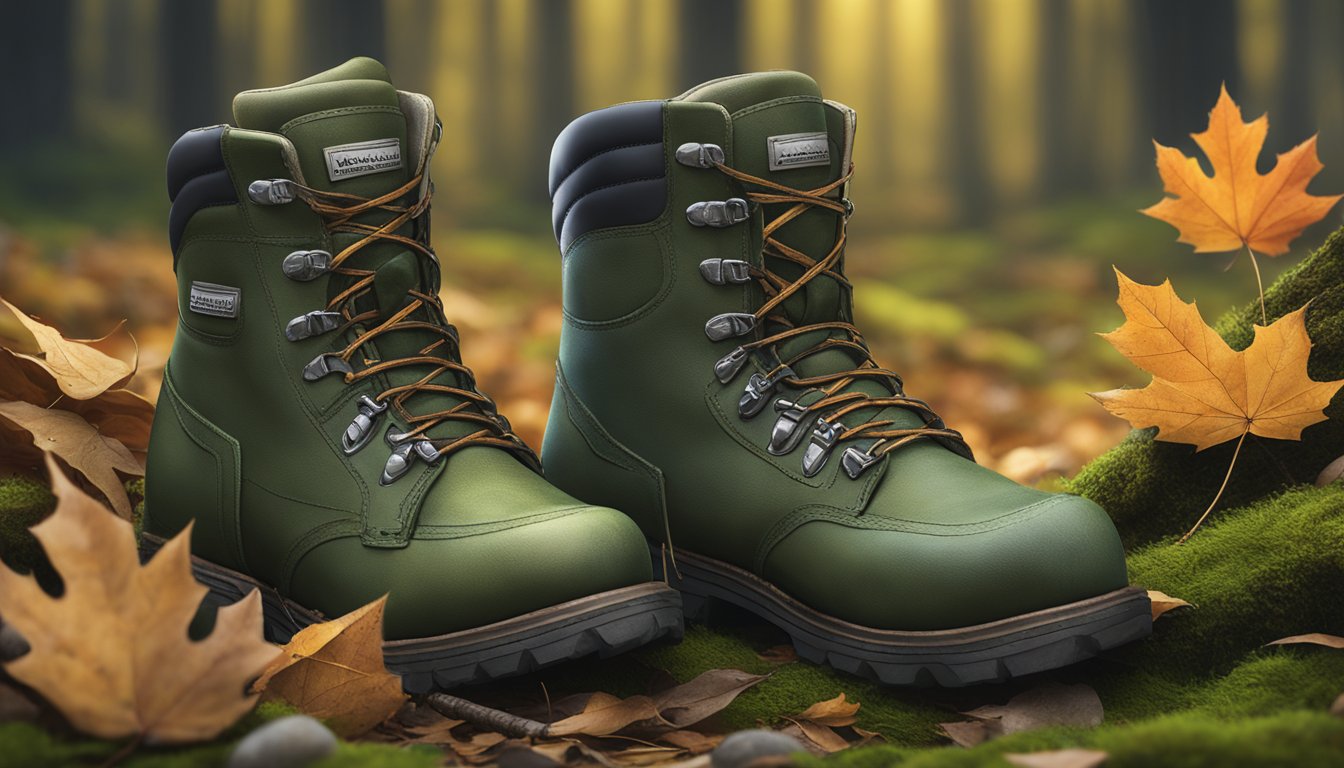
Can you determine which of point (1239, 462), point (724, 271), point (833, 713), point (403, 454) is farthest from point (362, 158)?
point (1239, 462)

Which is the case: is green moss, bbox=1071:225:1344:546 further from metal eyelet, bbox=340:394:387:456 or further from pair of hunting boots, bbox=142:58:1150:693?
metal eyelet, bbox=340:394:387:456

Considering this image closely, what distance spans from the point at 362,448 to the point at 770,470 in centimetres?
50

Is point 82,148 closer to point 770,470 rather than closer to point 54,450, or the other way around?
point 54,450

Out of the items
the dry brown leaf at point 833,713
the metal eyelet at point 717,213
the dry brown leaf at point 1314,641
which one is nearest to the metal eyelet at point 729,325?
the metal eyelet at point 717,213

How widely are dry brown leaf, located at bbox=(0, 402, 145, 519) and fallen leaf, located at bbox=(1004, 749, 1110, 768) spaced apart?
135cm

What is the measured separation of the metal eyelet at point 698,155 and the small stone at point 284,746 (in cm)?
86

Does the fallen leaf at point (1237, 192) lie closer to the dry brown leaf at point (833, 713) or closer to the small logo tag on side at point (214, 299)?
the dry brown leaf at point (833, 713)

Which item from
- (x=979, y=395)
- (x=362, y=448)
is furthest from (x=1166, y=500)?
(x=979, y=395)

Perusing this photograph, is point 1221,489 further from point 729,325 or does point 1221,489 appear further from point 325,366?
point 325,366

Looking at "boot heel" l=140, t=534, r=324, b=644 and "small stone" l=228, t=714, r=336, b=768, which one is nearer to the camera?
"small stone" l=228, t=714, r=336, b=768

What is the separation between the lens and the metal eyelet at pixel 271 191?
4.68ft

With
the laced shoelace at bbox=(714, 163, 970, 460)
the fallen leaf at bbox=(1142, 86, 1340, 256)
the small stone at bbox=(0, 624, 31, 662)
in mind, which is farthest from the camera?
the fallen leaf at bbox=(1142, 86, 1340, 256)

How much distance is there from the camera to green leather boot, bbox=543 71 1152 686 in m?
1.42

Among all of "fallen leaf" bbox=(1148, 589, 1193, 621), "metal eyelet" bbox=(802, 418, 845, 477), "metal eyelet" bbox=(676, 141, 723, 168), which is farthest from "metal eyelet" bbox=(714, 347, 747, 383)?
"fallen leaf" bbox=(1148, 589, 1193, 621)
